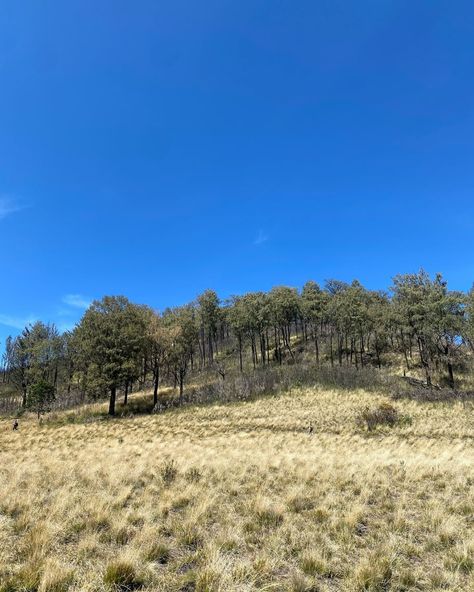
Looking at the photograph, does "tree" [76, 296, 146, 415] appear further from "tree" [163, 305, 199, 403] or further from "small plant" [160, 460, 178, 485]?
"small plant" [160, 460, 178, 485]

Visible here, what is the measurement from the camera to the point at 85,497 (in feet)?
27.8

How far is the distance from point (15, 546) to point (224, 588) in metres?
3.57

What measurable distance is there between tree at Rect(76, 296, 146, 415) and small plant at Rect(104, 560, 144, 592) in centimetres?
3919

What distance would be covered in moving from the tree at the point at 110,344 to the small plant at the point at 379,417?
1055 inches

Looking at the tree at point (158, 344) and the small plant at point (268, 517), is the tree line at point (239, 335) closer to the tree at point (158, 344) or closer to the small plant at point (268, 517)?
the tree at point (158, 344)

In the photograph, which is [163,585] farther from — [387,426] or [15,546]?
[387,426]

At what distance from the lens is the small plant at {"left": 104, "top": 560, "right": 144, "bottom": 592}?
506 cm

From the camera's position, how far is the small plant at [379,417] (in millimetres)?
27766

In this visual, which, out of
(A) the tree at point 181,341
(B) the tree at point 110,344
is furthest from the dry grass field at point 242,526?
(A) the tree at point 181,341

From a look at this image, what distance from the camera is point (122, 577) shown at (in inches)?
204

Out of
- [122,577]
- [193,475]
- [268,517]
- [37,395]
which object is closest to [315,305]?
[37,395]

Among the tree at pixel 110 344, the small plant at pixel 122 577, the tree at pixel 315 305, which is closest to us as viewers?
the small plant at pixel 122 577

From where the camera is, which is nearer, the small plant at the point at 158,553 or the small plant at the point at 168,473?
the small plant at the point at 158,553

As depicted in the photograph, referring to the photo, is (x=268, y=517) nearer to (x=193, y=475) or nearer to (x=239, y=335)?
(x=193, y=475)
